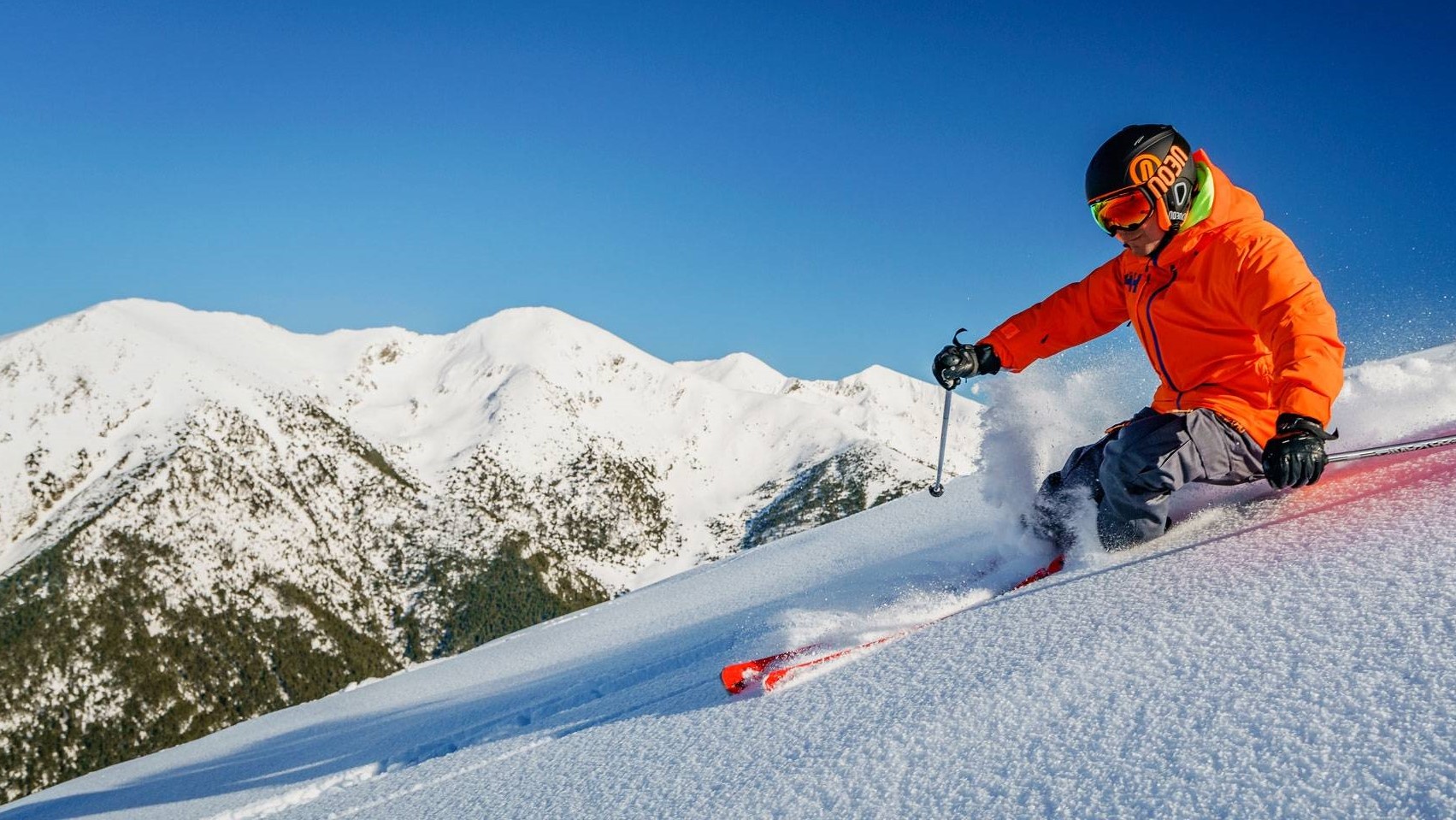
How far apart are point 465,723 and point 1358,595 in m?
5.74

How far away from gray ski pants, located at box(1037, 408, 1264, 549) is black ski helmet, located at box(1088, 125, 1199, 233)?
1169 millimetres

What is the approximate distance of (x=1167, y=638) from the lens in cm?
272

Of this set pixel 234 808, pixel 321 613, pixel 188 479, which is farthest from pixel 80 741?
pixel 234 808

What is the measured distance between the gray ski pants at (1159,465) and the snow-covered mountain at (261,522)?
101 metres

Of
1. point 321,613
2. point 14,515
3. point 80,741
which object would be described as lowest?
point 80,741

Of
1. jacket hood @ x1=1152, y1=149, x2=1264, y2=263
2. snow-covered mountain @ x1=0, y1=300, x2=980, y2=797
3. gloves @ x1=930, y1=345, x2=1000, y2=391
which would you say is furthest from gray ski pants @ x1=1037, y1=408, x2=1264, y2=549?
snow-covered mountain @ x1=0, y1=300, x2=980, y2=797

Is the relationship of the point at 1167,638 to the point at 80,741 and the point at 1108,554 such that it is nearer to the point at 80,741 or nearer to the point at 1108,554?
the point at 1108,554

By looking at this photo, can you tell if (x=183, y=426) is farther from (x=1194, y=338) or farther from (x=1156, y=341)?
(x=1194, y=338)

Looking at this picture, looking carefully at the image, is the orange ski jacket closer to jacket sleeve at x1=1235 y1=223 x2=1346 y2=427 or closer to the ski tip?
jacket sleeve at x1=1235 y1=223 x2=1346 y2=427

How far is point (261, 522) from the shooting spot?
483 ft

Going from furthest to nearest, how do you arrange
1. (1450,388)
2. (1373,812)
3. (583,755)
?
(1450,388)
(583,755)
(1373,812)

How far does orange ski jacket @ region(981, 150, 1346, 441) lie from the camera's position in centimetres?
370

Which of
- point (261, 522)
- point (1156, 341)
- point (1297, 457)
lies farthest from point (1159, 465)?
point (261, 522)

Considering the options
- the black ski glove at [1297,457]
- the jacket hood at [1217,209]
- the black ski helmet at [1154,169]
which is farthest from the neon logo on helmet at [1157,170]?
the black ski glove at [1297,457]
